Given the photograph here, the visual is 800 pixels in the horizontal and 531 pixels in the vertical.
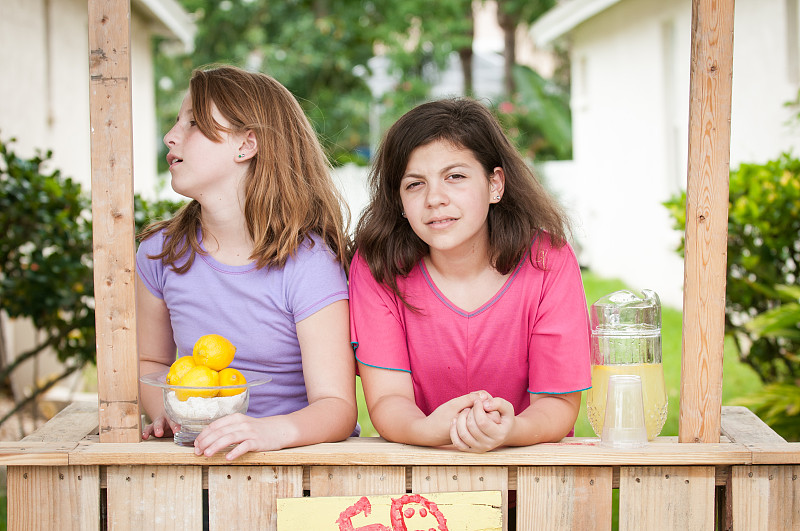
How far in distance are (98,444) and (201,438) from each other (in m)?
0.32

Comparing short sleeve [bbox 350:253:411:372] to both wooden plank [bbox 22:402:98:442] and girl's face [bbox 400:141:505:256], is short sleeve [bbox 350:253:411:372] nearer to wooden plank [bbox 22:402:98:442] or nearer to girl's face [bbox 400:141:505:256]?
girl's face [bbox 400:141:505:256]

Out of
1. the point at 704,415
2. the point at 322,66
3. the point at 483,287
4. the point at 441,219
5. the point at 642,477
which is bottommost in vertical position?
the point at 642,477

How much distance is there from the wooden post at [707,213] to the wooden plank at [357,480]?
2.36 feet

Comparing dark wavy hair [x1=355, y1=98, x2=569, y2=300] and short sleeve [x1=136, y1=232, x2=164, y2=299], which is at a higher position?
dark wavy hair [x1=355, y1=98, x2=569, y2=300]

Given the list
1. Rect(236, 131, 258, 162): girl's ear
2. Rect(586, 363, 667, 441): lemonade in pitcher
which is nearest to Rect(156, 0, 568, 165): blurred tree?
Rect(236, 131, 258, 162): girl's ear

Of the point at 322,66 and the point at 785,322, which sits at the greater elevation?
the point at 322,66

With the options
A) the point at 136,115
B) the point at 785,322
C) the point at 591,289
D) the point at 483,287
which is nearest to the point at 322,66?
the point at 136,115

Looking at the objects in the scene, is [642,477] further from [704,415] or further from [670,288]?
[670,288]

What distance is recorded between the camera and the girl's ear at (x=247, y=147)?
243cm

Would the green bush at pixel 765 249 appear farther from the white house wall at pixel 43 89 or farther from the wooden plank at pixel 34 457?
the white house wall at pixel 43 89

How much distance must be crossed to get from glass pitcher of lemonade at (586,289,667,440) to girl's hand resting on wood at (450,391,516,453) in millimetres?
401

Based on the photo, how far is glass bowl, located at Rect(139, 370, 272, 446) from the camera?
1996mm

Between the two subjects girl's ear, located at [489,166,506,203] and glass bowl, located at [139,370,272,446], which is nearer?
glass bowl, located at [139,370,272,446]

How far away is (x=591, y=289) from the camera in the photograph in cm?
1038
